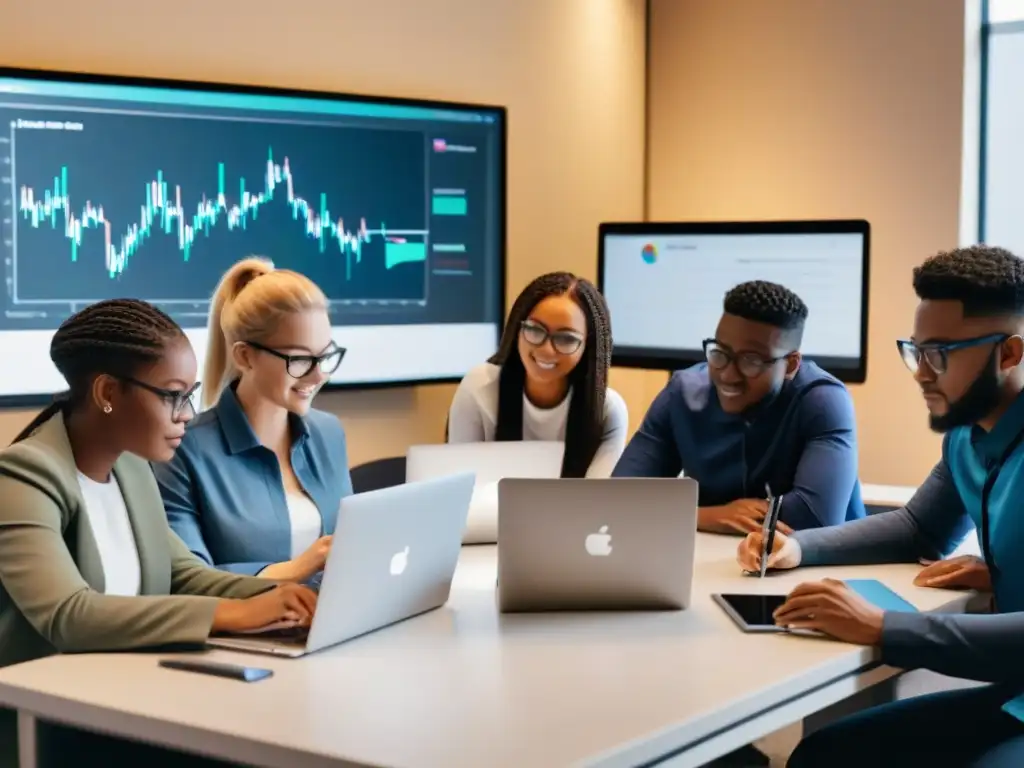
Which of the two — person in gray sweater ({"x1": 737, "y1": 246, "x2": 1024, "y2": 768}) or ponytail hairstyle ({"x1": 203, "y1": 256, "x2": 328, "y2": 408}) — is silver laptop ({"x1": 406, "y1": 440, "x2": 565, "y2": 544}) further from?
person in gray sweater ({"x1": 737, "y1": 246, "x2": 1024, "y2": 768})

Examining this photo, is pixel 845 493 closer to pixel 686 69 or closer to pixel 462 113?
pixel 462 113

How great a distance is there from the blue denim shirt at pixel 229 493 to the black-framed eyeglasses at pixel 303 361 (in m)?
0.12

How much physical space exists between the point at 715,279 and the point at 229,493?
2.23m

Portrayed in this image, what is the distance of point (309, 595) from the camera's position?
2.21 m

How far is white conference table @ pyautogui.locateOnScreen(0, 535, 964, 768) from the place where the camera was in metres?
1.71

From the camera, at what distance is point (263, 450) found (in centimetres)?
277

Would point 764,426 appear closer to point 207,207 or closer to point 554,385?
point 554,385

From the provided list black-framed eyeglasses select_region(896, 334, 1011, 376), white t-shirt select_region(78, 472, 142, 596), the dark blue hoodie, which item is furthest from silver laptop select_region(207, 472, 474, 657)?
the dark blue hoodie

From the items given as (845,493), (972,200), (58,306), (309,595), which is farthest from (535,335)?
(972,200)

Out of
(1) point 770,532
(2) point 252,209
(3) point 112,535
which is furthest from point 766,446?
(2) point 252,209

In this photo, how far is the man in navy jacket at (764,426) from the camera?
3.07 metres

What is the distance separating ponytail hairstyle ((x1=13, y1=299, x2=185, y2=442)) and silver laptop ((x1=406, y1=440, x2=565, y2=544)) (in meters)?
0.78

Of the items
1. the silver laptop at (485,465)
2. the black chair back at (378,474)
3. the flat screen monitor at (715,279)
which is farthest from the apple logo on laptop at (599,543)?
the flat screen monitor at (715,279)

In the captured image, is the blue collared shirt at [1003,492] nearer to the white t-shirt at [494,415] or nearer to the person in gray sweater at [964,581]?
the person in gray sweater at [964,581]
